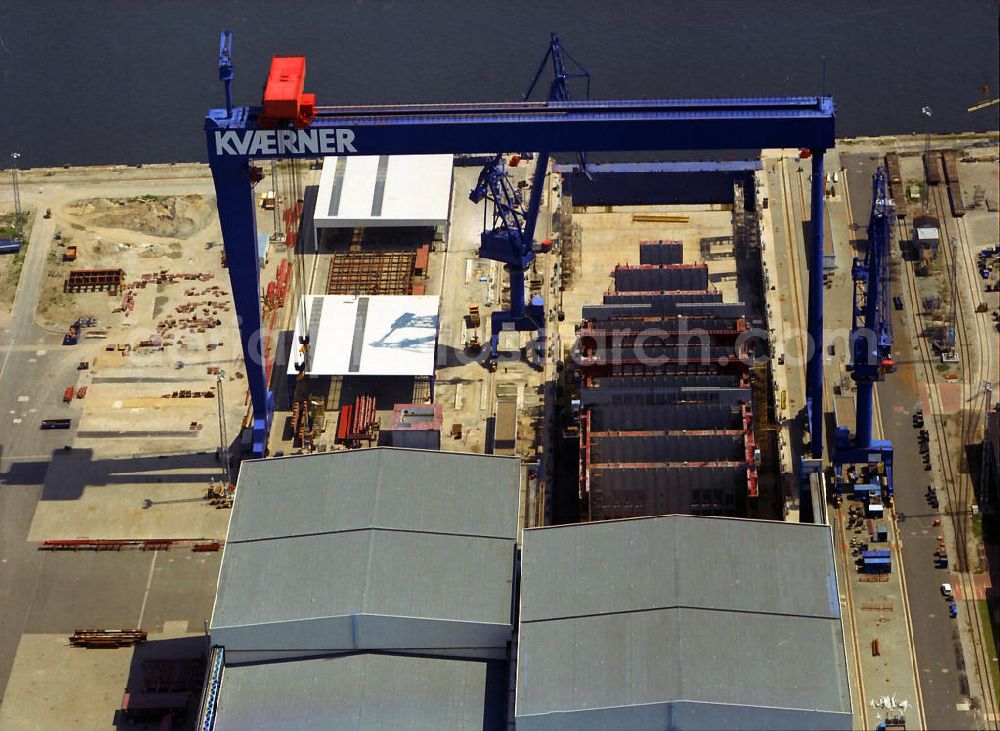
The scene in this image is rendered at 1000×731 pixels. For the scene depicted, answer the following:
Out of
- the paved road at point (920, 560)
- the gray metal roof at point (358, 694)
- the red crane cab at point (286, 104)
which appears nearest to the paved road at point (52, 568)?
the gray metal roof at point (358, 694)

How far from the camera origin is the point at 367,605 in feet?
471

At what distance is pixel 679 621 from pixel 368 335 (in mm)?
45858

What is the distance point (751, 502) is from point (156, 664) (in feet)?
153

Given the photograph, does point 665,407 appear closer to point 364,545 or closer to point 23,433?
point 364,545

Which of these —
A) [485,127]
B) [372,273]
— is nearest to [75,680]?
[372,273]

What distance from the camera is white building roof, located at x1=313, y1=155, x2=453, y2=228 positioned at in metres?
187

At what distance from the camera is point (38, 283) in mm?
188625

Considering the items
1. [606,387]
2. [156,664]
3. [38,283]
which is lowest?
[156,664]

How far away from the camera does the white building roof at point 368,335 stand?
562 feet

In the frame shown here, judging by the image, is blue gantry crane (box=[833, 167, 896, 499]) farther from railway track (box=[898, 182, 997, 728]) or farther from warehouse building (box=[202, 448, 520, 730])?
warehouse building (box=[202, 448, 520, 730])

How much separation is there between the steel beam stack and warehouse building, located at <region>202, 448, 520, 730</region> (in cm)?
1152

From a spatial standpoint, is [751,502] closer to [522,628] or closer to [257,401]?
[522,628]

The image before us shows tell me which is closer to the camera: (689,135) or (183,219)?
(689,135)

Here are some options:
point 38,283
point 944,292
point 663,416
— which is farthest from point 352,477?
point 944,292
